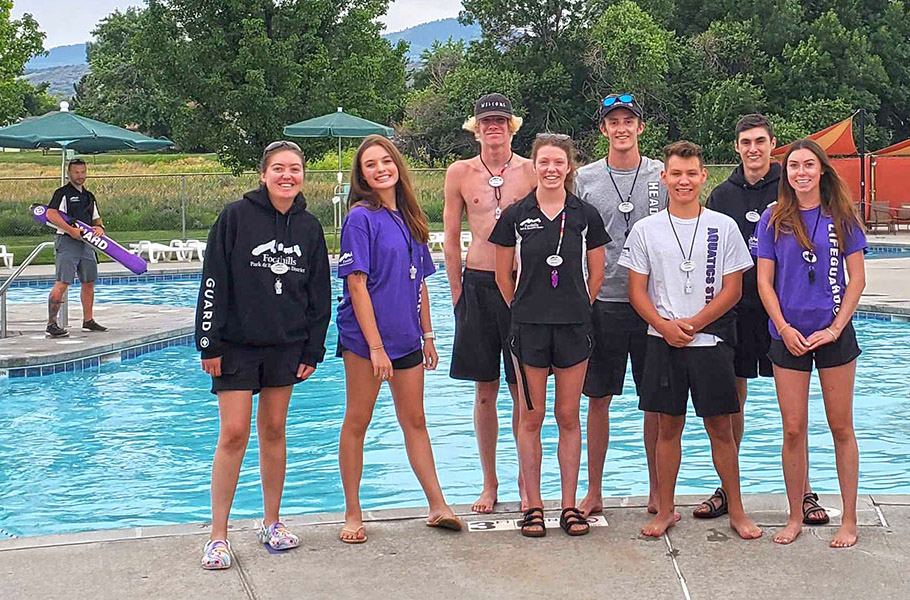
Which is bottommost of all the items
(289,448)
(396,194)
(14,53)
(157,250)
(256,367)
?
(289,448)

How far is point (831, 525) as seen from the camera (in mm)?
4625

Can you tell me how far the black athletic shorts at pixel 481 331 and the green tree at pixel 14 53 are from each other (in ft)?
75.0

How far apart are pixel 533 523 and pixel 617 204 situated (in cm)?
145

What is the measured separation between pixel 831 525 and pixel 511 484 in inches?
98.4

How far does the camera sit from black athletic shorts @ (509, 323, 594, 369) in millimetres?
4562

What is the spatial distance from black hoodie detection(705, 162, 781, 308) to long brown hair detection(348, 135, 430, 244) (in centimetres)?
132

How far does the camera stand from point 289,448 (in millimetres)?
7758

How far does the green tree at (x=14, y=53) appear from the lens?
25281 mm

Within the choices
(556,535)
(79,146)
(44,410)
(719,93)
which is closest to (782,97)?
(719,93)

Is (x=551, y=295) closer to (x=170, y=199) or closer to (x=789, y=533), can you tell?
(x=789, y=533)

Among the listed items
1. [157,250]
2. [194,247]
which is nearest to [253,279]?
[157,250]

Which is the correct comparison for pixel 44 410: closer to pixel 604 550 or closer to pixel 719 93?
pixel 604 550

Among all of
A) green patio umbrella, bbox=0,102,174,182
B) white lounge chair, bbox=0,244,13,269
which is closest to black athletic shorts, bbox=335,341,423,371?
green patio umbrella, bbox=0,102,174,182

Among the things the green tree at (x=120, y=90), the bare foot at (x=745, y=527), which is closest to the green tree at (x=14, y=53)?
the bare foot at (x=745, y=527)
